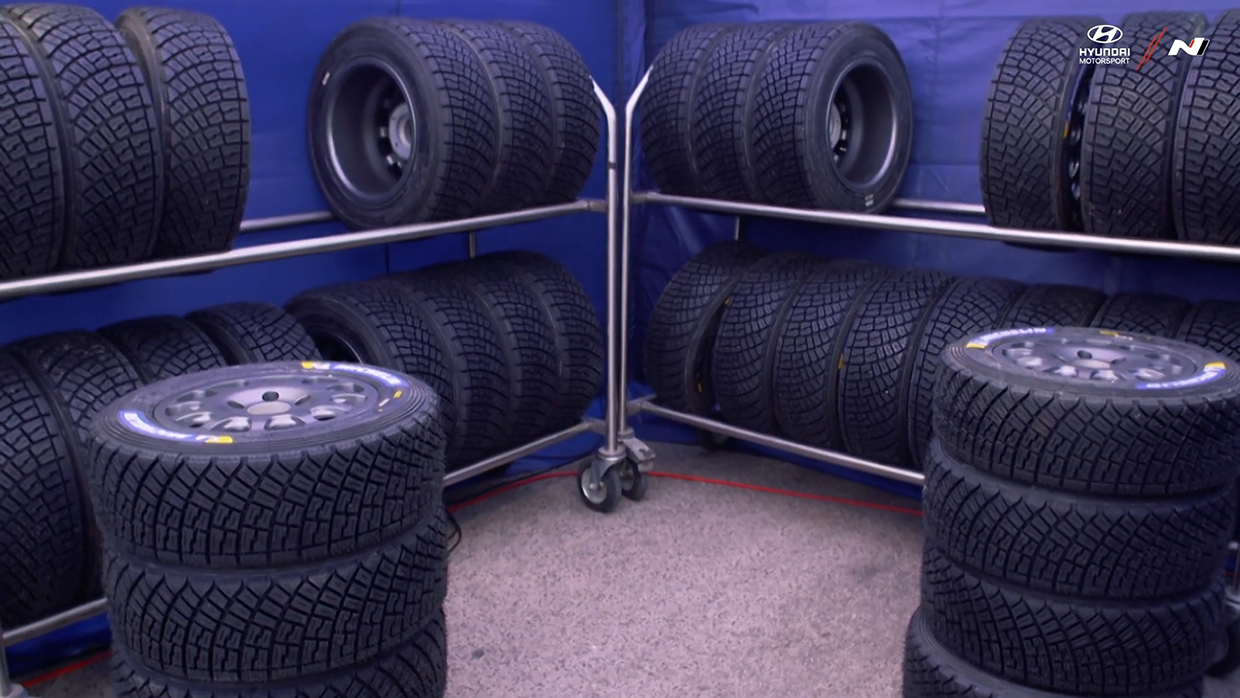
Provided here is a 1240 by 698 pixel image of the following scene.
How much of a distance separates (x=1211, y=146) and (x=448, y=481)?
2.10 m

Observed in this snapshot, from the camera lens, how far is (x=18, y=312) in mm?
2652

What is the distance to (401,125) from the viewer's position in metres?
3.28

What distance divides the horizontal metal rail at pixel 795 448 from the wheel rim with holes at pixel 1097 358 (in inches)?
31.5

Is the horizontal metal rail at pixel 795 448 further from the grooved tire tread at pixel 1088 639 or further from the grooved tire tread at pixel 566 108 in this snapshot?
the grooved tire tread at pixel 1088 639

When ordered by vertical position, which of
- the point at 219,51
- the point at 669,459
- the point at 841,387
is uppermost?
the point at 219,51

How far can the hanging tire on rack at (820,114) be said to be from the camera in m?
3.21

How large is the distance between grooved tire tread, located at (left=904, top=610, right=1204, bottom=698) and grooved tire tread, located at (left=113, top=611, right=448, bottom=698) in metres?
0.99

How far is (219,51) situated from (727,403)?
1872mm

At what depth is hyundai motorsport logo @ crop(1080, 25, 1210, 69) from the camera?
258 centimetres

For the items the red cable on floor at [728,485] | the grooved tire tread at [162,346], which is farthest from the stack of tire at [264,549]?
the red cable on floor at [728,485]

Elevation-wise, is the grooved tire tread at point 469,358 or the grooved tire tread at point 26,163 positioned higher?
the grooved tire tread at point 26,163

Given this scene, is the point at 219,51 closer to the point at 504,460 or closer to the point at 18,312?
the point at 18,312

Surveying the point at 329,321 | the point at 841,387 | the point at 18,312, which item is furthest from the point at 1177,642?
the point at 18,312

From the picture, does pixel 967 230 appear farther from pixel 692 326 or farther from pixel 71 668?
pixel 71 668
